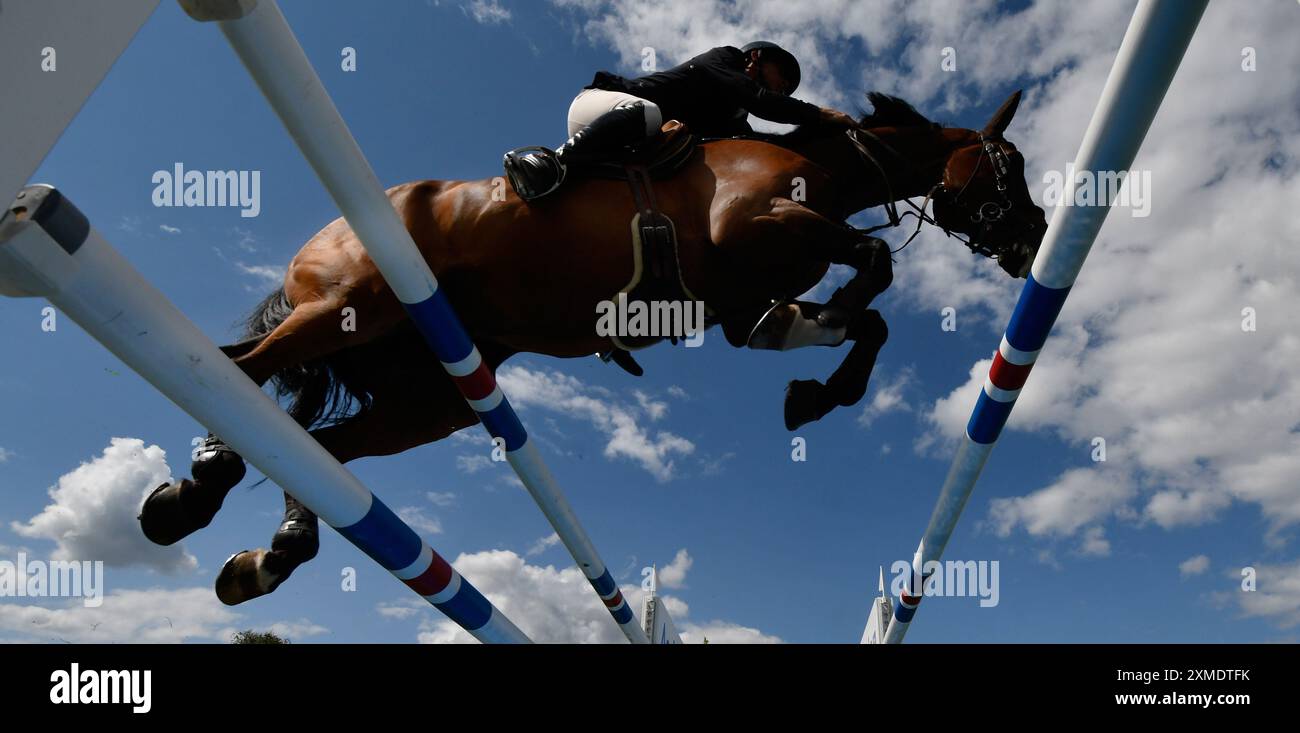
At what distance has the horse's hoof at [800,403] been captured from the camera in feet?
10.6

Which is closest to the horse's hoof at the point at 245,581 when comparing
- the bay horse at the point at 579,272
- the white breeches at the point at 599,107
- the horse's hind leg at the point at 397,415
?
the bay horse at the point at 579,272

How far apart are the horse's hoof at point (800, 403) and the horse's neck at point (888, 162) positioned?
974mm

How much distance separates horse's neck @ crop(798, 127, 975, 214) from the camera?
3533 millimetres

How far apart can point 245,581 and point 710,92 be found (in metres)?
3.09

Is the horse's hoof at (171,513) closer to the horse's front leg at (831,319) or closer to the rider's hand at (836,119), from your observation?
the horse's front leg at (831,319)

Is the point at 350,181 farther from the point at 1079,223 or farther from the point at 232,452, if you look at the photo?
the point at 1079,223

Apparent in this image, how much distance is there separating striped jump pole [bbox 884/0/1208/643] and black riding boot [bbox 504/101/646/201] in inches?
68.1

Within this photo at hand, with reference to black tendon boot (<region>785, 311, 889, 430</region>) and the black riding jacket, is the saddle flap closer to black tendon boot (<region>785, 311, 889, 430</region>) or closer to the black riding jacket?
the black riding jacket

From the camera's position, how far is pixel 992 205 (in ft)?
11.5

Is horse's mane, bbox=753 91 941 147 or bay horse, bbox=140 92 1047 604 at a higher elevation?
horse's mane, bbox=753 91 941 147

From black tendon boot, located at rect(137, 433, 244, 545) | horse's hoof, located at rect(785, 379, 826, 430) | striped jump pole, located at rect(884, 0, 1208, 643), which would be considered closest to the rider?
horse's hoof, located at rect(785, 379, 826, 430)

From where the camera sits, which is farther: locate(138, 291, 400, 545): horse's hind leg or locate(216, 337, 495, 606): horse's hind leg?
locate(216, 337, 495, 606): horse's hind leg

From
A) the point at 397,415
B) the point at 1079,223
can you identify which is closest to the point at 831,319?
the point at 1079,223
